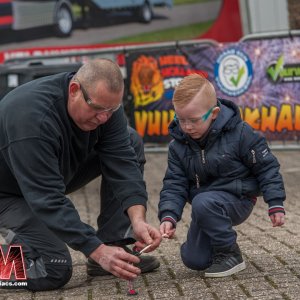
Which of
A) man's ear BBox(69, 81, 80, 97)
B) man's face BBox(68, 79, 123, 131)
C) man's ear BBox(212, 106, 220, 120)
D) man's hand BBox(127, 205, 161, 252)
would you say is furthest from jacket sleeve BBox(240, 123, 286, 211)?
man's ear BBox(69, 81, 80, 97)

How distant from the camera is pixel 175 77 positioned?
29.8 ft

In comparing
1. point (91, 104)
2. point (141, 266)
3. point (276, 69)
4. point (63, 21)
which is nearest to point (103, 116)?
point (91, 104)

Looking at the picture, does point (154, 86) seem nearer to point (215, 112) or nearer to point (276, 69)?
point (276, 69)

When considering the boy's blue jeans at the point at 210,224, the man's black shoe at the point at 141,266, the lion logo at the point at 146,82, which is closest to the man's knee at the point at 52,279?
the man's black shoe at the point at 141,266

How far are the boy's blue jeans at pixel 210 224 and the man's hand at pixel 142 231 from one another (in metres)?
0.30

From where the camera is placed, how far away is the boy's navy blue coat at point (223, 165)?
4352 millimetres

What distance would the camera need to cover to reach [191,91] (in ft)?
14.2

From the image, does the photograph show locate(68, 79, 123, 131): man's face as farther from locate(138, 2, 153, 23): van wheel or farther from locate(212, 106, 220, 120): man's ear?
locate(138, 2, 153, 23): van wheel

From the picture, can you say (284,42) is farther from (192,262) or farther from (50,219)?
(50,219)

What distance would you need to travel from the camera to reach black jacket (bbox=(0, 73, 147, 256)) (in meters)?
3.95

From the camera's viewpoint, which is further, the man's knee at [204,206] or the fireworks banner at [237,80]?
the fireworks banner at [237,80]

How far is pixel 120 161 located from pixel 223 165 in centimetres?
57

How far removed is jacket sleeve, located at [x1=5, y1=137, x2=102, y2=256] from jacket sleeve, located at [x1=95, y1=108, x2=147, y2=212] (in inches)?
18.9

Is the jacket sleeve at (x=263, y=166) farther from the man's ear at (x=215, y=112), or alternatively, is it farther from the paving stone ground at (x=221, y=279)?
the paving stone ground at (x=221, y=279)
